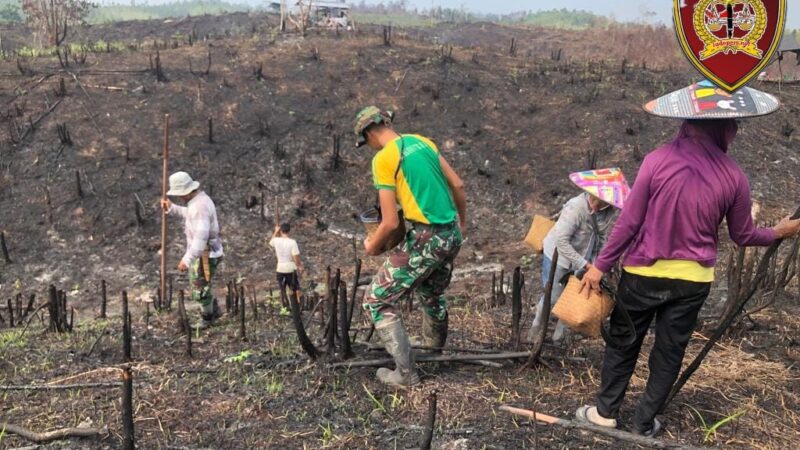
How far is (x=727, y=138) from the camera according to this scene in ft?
8.97

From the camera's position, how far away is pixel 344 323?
3.70 meters

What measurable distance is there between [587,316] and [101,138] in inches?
388

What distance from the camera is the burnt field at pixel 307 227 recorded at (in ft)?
10.9

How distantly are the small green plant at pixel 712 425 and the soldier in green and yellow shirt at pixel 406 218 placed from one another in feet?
5.13

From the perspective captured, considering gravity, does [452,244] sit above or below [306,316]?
above

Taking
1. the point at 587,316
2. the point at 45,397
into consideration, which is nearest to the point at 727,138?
the point at 587,316

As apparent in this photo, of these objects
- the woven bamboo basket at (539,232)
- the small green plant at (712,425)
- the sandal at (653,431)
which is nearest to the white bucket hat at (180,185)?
the woven bamboo basket at (539,232)

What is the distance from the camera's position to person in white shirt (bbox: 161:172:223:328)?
5.29 meters

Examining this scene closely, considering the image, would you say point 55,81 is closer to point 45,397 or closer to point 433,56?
point 433,56

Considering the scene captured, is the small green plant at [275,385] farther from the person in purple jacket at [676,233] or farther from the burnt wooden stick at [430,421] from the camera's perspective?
the person in purple jacket at [676,233]

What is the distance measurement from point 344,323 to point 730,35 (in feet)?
8.36

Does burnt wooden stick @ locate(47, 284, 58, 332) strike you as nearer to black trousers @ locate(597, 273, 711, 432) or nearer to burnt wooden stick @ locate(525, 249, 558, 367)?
burnt wooden stick @ locate(525, 249, 558, 367)

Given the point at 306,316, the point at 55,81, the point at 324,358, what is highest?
the point at 55,81

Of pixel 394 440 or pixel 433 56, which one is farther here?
pixel 433 56
